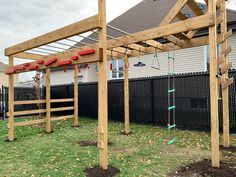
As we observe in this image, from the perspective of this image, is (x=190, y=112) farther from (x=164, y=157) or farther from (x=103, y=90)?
(x=103, y=90)

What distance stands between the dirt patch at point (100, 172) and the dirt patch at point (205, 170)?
0.95 metres

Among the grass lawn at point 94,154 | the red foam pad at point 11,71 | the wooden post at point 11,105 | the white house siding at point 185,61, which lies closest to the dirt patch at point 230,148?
the grass lawn at point 94,154

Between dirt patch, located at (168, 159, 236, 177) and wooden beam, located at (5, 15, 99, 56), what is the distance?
9.59 feet

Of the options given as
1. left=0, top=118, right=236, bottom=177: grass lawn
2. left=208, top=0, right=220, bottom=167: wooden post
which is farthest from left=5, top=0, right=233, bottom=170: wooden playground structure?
left=0, top=118, right=236, bottom=177: grass lawn

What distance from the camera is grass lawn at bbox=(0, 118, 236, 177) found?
3.51 meters

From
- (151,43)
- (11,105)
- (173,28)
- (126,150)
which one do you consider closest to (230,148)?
(126,150)

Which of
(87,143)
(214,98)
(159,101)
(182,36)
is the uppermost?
(182,36)

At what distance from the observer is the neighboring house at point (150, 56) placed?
8.94 metres

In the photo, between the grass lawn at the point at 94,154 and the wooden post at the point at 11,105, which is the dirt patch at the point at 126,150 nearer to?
the grass lawn at the point at 94,154

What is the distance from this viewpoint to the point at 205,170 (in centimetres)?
334

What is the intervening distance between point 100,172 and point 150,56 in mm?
8165

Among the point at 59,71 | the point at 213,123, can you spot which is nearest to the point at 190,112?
the point at 213,123

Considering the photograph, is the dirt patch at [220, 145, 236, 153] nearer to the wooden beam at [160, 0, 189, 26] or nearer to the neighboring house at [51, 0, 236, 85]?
the wooden beam at [160, 0, 189, 26]

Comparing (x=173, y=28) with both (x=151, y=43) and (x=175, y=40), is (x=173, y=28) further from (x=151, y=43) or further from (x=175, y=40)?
(x=151, y=43)
